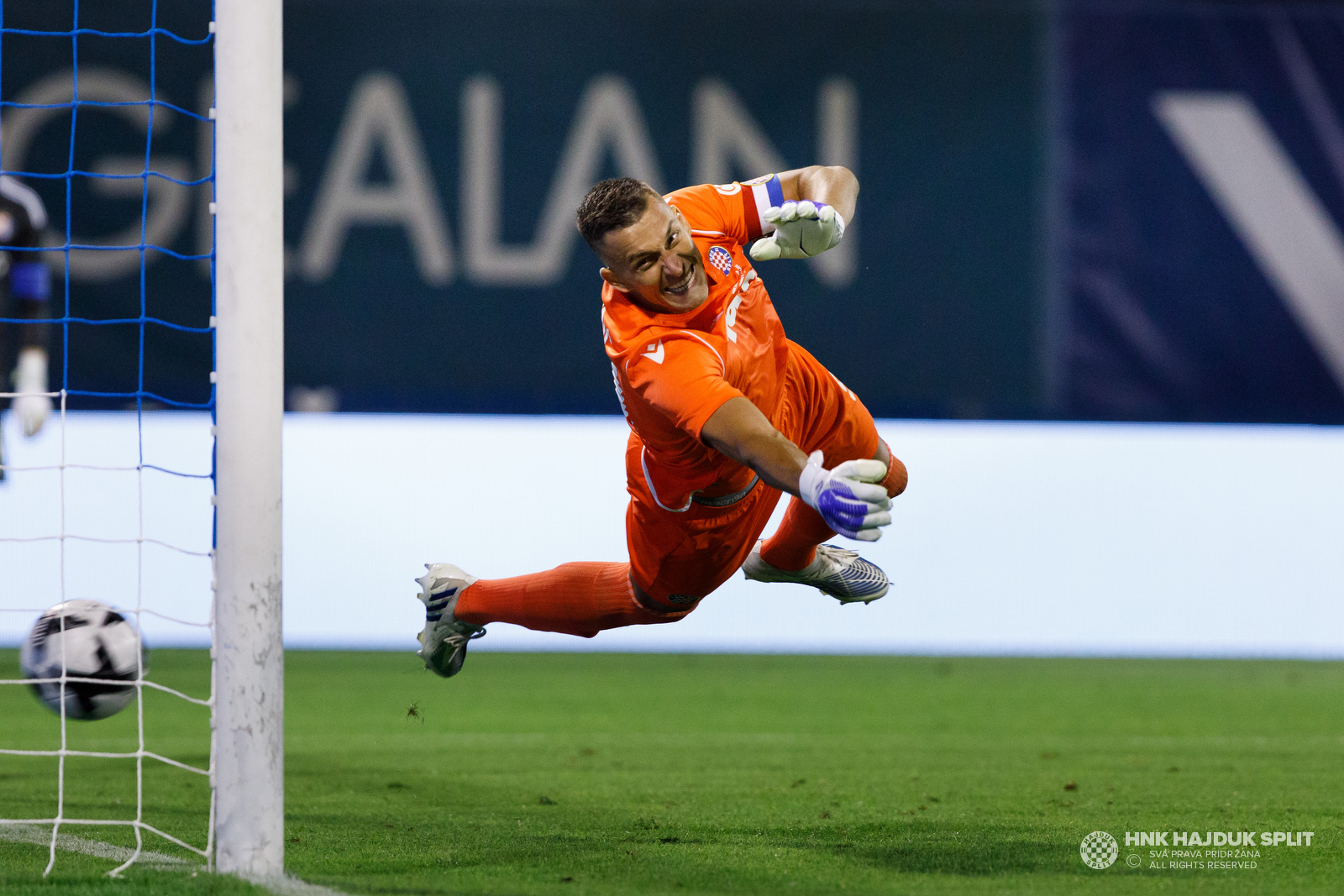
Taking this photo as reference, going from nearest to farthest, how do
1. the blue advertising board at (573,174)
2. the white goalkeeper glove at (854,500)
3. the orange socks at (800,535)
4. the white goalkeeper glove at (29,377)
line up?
the white goalkeeper glove at (854,500), the orange socks at (800,535), the white goalkeeper glove at (29,377), the blue advertising board at (573,174)

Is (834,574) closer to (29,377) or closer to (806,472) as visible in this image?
(806,472)

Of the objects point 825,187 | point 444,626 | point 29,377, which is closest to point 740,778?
point 444,626

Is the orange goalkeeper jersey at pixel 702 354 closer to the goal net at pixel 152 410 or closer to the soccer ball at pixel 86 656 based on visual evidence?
the goal net at pixel 152 410

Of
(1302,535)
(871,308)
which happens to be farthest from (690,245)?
(1302,535)

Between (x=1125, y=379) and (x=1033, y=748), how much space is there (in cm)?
358

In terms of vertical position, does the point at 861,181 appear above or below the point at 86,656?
above

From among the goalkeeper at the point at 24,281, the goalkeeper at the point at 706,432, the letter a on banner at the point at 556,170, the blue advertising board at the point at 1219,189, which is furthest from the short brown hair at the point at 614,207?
the blue advertising board at the point at 1219,189

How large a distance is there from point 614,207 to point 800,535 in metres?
1.31

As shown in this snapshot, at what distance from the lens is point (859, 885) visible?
3.08m

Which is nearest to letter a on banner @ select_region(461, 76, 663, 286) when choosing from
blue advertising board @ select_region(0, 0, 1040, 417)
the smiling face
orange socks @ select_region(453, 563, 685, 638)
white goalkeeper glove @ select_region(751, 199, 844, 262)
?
blue advertising board @ select_region(0, 0, 1040, 417)

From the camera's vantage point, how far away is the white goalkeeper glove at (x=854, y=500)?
9.08 feet

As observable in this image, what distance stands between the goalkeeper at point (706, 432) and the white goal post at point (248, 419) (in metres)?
0.77

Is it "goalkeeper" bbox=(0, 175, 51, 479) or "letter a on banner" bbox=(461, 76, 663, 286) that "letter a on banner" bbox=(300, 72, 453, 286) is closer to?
"letter a on banner" bbox=(461, 76, 663, 286)

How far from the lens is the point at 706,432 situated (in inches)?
125
